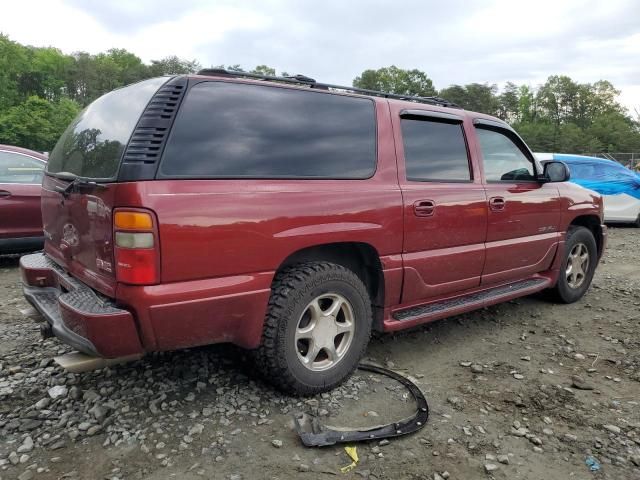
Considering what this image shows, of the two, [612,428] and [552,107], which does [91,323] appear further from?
[552,107]

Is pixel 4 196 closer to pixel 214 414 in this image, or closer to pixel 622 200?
pixel 214 414

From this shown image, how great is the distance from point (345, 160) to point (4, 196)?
4713 mm

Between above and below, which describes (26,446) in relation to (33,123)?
below

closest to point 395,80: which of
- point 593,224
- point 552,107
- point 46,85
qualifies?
point 552,107

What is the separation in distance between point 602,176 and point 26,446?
11177 millimetres

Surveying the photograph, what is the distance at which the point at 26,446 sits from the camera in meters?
2.46

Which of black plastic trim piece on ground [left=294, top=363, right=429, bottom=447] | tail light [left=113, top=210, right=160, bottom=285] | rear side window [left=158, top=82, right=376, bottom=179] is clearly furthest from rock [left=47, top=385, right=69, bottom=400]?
rear side window [left=158, top=82, right=376, bottom=179]

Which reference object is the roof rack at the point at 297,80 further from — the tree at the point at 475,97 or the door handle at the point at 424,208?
the tree at the point at 475,97

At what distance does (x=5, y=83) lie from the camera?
51.9m

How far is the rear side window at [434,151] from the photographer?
11.2 feet

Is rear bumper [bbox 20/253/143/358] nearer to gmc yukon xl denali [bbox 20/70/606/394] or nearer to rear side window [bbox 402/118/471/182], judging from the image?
gmc yukon xl denali [bbox 20/70/606/394]

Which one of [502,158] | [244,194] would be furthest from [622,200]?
[244,194]

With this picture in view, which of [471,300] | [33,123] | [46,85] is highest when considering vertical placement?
[46,85]

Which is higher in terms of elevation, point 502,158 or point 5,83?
point 5,83
